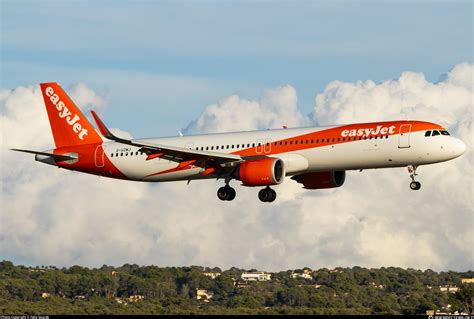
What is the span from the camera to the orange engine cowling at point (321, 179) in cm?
8231

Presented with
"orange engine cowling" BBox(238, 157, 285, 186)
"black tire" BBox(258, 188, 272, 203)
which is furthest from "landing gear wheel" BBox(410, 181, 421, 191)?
"black tire" BBox(258, 188, 272, 203)

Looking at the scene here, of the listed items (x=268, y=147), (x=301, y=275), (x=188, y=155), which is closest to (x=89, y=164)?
(x=188, y=155)

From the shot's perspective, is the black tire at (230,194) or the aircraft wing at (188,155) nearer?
the aircraft wing at (188,155)

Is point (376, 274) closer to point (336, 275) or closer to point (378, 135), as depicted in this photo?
point (336, 275)

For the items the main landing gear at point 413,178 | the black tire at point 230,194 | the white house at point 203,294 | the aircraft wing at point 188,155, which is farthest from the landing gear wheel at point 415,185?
the white house at point 203,294

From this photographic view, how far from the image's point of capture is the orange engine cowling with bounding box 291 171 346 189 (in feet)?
270

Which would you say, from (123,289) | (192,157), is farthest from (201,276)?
(192,157)

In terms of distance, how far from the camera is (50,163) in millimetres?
86938

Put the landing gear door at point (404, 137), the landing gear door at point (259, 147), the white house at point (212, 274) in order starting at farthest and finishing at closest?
1. the white house at point (212, 274)
2. the landing gear door at point (259, 147)
3. the landing gear door at point (404, 137)

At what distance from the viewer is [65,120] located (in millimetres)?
89312

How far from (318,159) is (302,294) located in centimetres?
3946

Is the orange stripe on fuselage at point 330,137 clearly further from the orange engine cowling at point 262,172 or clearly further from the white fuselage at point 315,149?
the orange engine cowling at point 262,172

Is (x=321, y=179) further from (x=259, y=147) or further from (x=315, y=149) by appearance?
(x=315, y=149)

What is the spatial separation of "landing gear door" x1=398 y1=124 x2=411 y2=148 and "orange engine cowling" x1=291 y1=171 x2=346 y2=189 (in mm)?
9651
